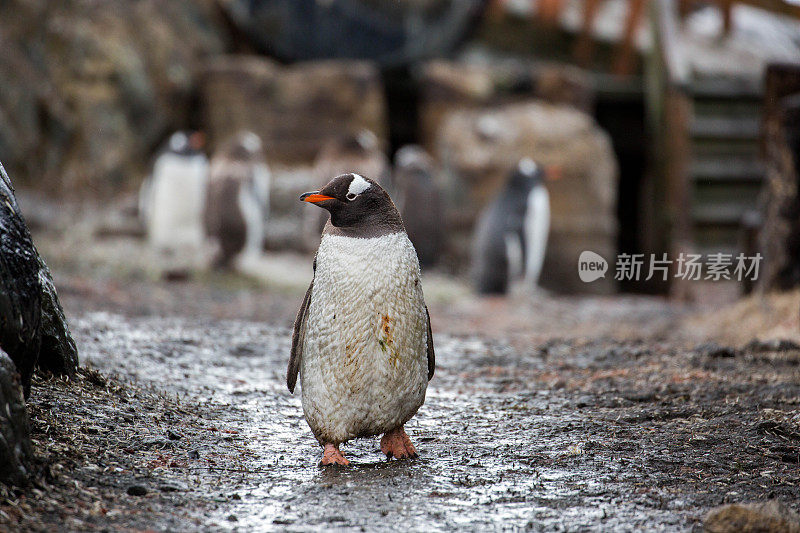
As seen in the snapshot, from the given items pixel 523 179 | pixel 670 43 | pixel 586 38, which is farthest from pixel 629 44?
pixel 523 179

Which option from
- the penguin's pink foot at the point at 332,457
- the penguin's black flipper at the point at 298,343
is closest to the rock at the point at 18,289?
the penguin's black flipper at the point at 298,343

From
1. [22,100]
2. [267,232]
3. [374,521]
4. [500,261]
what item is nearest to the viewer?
[374,521]

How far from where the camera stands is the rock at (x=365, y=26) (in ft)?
46.0

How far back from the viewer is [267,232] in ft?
37.3

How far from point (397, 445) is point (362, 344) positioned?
1.25ft

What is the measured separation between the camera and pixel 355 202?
9.46ft

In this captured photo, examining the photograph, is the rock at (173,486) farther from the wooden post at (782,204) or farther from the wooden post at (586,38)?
the wooden post at (586,38)

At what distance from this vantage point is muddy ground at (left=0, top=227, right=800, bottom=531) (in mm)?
2324

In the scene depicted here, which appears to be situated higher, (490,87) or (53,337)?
(490,87)

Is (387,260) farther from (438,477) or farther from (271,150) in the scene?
(271,150)

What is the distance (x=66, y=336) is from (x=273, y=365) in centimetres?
150

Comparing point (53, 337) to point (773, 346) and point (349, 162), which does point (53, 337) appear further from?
point (349, 162)

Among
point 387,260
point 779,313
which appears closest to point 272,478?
point 387,260

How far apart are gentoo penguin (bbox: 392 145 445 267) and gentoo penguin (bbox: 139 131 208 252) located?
253cm
